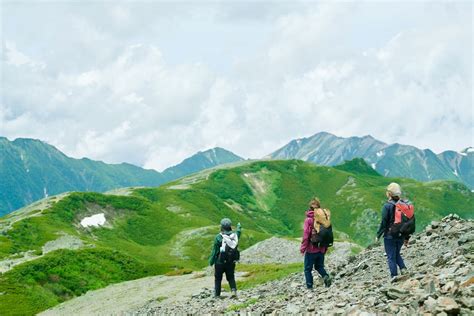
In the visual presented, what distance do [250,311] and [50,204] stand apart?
7002 inches

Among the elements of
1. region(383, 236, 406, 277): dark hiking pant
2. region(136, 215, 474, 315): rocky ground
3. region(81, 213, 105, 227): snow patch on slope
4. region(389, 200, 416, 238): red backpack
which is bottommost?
region(136, 215, 474, 315): rocky ground

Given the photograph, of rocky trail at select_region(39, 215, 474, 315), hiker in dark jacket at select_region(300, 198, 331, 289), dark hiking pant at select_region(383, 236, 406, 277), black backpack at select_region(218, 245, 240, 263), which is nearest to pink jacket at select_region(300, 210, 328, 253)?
hiker in dark jacket at select_region(300, 198, 331, 289)

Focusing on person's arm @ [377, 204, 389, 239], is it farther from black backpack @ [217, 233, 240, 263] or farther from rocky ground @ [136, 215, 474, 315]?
black backpack @ [217, 233, 240, 263]

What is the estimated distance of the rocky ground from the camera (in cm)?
1320

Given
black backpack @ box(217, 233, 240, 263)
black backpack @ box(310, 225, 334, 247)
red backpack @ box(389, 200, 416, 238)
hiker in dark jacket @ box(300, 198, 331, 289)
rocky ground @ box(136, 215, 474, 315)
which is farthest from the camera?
black backpack @ box(217, 233, 240, 263)

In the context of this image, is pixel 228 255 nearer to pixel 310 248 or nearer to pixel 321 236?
pixel 310 248

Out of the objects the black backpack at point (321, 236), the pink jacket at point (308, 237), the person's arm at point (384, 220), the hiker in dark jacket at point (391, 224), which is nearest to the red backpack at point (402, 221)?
the hiker in dark jacket at point (391, 224)

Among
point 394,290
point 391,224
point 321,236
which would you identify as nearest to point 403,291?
point 394,290

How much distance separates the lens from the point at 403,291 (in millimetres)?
15305

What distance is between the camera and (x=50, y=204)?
183875 mm

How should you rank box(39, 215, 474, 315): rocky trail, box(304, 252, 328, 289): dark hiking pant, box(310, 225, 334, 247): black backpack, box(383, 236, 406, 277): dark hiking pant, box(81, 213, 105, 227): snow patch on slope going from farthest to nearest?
box(81, 213, 105, 227): snow patch on slope
box(304, 252, 328, 289): dark hiking pant
box(310, 225, 334, 247): black backpack
box(383, 236, 406, 277): dark hiking pant
box(39, 215, 474, 315): rocky trail

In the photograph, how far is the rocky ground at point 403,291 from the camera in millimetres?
13195

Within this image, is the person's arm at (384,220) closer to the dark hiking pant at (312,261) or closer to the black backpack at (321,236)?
the black backpack at (321,236)

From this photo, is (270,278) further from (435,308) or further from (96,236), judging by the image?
(96,236)
